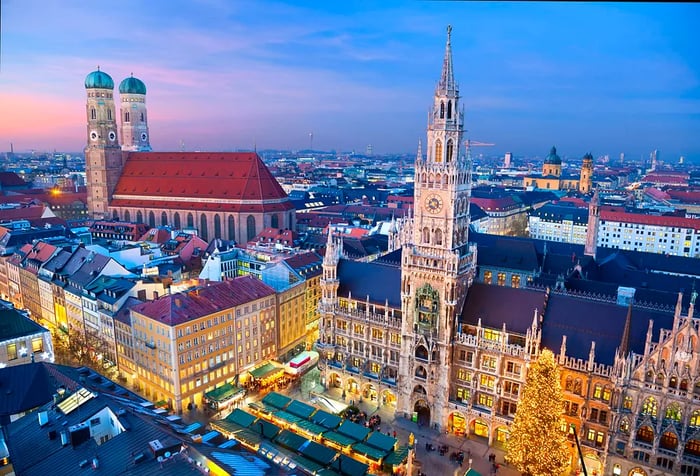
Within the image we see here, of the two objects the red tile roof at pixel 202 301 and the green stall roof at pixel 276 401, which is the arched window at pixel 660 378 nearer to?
the green stall roof at pixel 276 401

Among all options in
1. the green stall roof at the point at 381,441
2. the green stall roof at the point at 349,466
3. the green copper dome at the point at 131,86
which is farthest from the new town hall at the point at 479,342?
the green copper dome at the point at 131,86

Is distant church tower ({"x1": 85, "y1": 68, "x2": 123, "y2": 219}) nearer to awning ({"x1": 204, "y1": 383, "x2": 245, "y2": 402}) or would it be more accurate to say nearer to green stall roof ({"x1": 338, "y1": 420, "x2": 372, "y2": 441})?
awning ({"x1": 204, "y1": 383, "x2": 245, "y2": 402})

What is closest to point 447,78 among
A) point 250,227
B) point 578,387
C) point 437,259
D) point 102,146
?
point 437,259

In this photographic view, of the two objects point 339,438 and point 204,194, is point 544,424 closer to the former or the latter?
point 339,438

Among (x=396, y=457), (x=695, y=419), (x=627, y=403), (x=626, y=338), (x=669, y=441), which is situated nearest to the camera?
(x=695, y=419)

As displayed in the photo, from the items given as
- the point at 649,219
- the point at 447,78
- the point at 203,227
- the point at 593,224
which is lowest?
the point at 203,227

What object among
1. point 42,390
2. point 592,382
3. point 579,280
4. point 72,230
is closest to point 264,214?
point 72,230

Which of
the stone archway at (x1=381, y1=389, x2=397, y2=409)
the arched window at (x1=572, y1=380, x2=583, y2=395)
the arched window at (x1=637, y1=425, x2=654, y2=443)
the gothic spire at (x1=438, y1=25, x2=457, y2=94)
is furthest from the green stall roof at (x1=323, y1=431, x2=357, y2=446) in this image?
the gothic spire at (x1=438, y1=25, x2=457, y2=94)

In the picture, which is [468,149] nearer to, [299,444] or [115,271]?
[299,444]

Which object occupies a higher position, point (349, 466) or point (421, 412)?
point (349, 466)

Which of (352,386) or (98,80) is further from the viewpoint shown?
(98,80)
